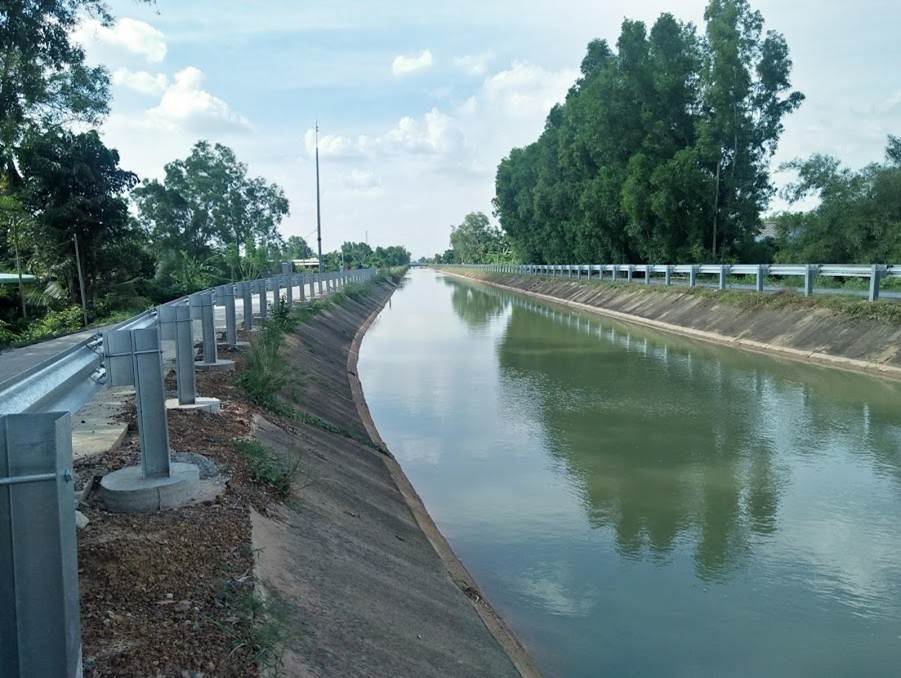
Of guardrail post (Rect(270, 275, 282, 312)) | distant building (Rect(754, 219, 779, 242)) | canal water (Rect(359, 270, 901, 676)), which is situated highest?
distant building (Rect(754, 219, 779, 242))

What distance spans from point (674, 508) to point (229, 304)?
755 centimetres

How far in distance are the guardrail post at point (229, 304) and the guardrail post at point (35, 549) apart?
31.0ft

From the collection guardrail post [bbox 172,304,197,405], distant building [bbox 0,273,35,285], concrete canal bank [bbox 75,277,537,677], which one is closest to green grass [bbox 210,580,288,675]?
concrete canal bank [bbox 75,277,537,677]

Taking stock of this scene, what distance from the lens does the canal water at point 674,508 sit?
578 centimetres

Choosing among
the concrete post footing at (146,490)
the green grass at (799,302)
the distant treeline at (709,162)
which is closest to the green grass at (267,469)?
the concrete post footing at (146,490)

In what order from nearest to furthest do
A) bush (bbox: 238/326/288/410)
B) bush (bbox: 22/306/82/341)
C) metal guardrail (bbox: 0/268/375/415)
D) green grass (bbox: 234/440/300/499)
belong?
metal guardrail (bbox: 0/268/375/415), green grass (bbox: 234/440/300/499), bush (bbox: 238/326/288/410), bush (bbox: 22/306/82/341)

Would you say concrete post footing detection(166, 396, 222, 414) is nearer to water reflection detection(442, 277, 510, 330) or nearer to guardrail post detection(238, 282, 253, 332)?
guardrail post detection(238, 282, 253, 332)

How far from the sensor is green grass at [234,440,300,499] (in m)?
6.18

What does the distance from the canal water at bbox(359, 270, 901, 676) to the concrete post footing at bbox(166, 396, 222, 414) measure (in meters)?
2.77

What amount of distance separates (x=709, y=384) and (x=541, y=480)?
23.9 ft

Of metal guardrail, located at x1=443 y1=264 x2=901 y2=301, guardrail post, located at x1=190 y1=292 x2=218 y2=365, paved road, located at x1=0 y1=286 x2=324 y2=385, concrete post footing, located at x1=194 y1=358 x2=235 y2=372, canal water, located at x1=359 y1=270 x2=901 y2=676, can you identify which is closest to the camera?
canal water, located at x1=359 y1=270 x2=901 y2=676

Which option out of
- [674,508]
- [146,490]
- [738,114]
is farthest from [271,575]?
[738,114]

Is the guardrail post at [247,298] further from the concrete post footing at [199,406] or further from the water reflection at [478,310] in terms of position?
the water reflection at [478,310]

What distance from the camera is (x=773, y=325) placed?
2038cm
